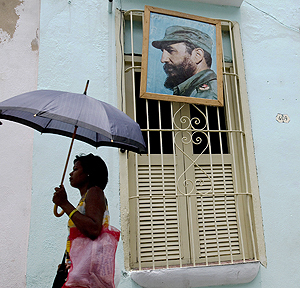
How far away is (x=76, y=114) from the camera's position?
186 cm

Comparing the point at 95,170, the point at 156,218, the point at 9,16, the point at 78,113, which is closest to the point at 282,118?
the point at 156,218

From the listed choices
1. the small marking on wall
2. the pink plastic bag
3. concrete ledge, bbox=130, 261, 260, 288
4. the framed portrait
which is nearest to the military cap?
the framed portrait

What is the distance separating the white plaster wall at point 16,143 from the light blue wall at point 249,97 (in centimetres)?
8

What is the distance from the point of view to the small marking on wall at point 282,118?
372cm

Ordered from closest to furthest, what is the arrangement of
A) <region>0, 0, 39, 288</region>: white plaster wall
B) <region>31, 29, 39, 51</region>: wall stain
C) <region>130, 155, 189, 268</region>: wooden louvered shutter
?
<region>0, 0, 39, 288</region>: white plaster wall → <region>130, 155, 189, 268</region>: wooden louvered shutter → <region>31, 29, 39, 51</region>: wall stain

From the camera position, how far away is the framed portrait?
3525mm

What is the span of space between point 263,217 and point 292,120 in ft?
3.78

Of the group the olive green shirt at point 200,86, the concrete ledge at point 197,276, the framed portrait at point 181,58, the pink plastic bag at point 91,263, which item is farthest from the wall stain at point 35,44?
the concrete ledge at point 197,276

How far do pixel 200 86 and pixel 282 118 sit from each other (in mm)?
991

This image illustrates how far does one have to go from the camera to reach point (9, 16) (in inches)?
137

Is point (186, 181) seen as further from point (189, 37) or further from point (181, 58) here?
point (189, 37)

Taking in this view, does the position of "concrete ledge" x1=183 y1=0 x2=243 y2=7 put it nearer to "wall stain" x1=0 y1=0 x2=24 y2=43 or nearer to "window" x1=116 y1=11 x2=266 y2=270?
"window" x1=116 y1=11 x2=266 y2=270

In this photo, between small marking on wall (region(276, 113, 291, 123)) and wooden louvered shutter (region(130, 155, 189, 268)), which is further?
small marking on wall (region(276, 113, 291, 123))

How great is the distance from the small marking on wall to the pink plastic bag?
8.26ft
